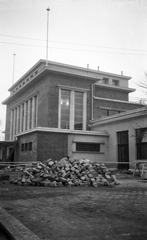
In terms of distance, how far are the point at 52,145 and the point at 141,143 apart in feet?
28.2

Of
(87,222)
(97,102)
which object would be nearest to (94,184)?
(87,222)

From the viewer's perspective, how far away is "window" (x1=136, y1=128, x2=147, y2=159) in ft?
72.5

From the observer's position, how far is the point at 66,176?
13.2 m

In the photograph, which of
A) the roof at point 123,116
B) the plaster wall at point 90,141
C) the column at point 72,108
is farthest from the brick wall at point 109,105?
the plaster wall at point 90,141

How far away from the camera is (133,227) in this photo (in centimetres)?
495

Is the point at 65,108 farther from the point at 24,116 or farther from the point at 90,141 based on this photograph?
the point at 24,116

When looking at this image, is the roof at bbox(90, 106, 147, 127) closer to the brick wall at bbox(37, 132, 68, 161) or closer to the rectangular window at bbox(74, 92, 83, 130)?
the rectangular window at bbox(74, 92, 83, 130)

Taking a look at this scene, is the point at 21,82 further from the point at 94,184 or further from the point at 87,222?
the point at 87,222

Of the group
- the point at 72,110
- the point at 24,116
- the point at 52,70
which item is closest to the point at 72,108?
the point at 72,110

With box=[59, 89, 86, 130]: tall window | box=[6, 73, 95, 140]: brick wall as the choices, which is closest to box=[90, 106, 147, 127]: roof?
box=[59, 89, 86, 130]: tall window

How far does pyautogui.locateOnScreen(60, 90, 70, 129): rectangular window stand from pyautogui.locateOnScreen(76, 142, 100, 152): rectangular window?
474 cm

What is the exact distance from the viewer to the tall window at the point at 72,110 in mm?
30234

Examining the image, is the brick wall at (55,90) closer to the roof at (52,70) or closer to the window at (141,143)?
the roof at (52,70)

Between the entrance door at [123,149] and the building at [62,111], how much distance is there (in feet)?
6.08
